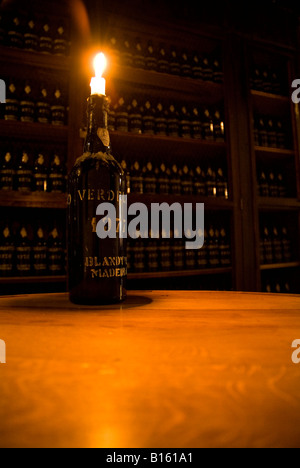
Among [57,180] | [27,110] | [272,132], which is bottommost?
[57,180]

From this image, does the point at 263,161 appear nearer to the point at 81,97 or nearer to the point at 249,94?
the point at 249,94

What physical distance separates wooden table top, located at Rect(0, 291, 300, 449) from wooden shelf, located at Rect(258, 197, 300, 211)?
1.97 metres

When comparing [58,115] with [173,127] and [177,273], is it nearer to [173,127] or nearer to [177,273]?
[173,127]

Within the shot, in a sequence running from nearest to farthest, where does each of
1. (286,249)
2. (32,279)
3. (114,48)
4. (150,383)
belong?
(150,383) < (32,279) < (114,48) < (286,249)

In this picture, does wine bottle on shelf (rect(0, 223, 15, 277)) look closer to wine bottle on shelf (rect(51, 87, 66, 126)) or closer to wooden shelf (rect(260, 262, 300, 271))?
wine bottle on shelf (rect(51, 87, 66, 126))

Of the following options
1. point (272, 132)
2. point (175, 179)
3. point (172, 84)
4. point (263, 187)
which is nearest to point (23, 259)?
point (175, 179)

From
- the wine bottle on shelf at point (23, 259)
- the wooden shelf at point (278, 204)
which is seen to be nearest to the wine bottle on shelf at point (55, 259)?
the wine bottle on shelf at point (23, 259)

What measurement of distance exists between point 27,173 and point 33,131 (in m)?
0.25

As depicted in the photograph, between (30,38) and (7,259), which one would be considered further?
(30,38)

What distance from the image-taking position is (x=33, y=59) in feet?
5.54

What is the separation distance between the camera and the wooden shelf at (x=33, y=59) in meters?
1.66

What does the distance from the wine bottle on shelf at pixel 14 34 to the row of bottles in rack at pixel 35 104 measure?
0.75ft
